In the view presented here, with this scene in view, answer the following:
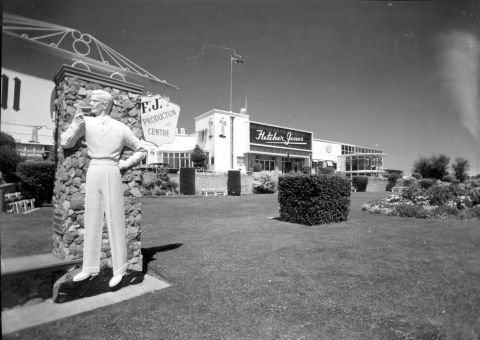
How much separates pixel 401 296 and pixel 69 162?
395 centimetres

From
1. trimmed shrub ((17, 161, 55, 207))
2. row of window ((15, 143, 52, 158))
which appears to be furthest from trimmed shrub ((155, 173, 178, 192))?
row of window ((15, 143, 52, 158))

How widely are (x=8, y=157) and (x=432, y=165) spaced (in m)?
3.16

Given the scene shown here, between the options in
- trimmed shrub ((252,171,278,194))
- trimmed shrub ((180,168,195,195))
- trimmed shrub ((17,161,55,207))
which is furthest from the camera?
trimmed shrub ((252,171,278,194))

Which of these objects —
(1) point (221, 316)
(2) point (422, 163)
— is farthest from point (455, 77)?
(1) point (221, 316)

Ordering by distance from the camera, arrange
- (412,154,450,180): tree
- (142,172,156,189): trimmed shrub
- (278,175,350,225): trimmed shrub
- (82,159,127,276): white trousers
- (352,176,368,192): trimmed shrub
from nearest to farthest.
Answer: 1. (412,154,450,180): tree
2. (82,159,127,276): white trousers
3. (278,175,350,225): trimmed shrub
4. (142,172,156,189): trimmed shrub
5. (352,176,368,192): trimmed shrub

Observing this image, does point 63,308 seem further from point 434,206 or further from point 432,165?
point 434,206

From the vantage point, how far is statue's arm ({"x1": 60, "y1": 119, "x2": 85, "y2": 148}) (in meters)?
2.60

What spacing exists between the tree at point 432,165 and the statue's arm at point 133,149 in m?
2.81

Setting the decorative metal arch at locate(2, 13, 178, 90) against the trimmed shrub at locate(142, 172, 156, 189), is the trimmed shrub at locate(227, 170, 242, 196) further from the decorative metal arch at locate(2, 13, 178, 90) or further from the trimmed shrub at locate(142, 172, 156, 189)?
the decorative metal arch at locate(2, 13, 178, 90)

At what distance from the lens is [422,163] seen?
2730mm

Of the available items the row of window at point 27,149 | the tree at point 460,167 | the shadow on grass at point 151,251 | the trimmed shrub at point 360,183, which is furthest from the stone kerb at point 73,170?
the trimmed shrub at point 360,183

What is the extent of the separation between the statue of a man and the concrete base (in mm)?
245

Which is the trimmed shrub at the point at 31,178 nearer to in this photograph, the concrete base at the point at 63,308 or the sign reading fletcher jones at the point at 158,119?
the concrete base at the point at 63,308

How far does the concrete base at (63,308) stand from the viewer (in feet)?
3.87
